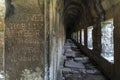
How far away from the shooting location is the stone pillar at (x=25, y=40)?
4398 millimetres

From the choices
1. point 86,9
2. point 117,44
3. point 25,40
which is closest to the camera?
point 25,40

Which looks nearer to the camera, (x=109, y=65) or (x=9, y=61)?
(x=9, y=61)

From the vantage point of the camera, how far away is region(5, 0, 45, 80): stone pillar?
4398mm

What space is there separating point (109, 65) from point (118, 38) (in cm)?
178

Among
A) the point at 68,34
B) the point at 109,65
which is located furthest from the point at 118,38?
the point at 68,34

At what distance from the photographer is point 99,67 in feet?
34.2

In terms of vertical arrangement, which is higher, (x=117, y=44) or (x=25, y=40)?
(x=25, y=40)

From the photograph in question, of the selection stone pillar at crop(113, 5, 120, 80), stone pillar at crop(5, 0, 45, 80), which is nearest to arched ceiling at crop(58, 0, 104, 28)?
stone pillar at crop(113, 5, 120, 80)

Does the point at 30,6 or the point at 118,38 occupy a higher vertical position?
the point at 30,6

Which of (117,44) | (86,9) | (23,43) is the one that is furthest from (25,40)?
(86,9)

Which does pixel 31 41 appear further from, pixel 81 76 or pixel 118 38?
pixel 81 76

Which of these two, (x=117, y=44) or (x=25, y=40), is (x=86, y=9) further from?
(x=25, y=40)

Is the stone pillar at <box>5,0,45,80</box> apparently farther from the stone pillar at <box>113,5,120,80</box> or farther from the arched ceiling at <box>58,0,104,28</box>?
the arched ceiling at <box>58,0,104,28</box>

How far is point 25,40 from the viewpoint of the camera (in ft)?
14.5
